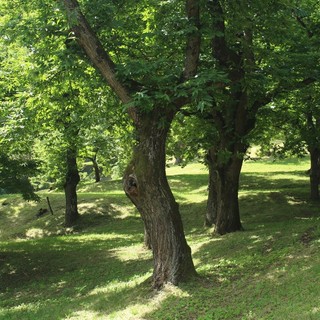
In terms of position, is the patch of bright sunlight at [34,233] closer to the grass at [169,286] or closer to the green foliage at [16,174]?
the grass at [169,286]

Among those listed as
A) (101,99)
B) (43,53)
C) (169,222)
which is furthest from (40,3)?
(169,222)

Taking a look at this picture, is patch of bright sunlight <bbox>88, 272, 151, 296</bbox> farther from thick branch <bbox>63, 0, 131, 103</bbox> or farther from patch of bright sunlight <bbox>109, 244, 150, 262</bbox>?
thick branch <bbox>63, 0, 131, 103</bbox>

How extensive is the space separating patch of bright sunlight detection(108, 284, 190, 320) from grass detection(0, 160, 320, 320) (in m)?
0.02

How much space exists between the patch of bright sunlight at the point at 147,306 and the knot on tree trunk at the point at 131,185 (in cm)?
234

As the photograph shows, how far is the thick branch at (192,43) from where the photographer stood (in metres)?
10.00

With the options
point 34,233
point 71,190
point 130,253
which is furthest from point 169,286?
point 34,233

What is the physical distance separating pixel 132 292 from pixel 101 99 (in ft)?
23.1

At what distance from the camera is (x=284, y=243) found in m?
12.1

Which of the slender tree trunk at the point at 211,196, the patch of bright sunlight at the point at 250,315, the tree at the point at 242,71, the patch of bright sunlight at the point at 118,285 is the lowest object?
the patch of bright sunlight at the point at 118,285

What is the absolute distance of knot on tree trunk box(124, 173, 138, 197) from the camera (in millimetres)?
9833

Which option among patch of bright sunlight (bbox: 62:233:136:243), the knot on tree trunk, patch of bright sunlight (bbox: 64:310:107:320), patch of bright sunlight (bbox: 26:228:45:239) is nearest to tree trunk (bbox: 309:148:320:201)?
patch of bright sunlight (bbox: 62:233:136:243)

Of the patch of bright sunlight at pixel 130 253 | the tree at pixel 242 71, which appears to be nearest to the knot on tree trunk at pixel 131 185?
the tree at pixel 242 71

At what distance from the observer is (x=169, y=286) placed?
9.63 meters

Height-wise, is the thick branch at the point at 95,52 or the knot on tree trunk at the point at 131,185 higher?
the thick branch at the point at 95,52
